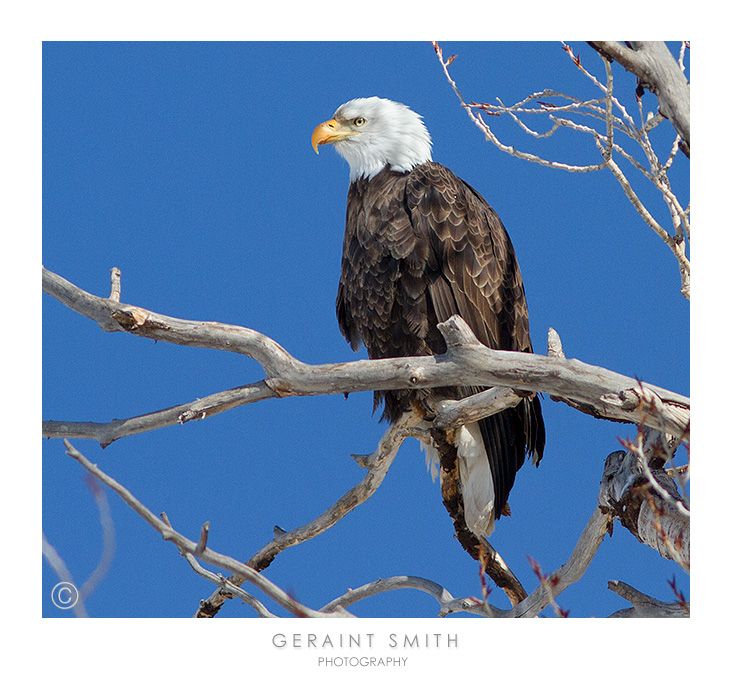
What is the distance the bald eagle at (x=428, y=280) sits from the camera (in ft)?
11.3

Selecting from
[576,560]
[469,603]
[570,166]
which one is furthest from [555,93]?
[469,603]

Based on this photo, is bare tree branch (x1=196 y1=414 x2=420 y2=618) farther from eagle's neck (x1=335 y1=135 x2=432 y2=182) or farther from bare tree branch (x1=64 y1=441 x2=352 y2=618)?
eagle's neck (x1=335 y1=135 x2=432 y2=182)

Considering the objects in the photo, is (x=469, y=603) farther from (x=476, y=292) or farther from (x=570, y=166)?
(x=570, y=166)

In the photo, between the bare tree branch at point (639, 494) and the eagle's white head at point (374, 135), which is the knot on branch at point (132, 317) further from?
the bare tree branch at point (639, 494)

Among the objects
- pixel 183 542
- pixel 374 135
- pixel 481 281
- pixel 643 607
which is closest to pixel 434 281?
pixel 481 281

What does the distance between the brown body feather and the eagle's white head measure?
13 cm

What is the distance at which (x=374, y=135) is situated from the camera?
390 centimetres

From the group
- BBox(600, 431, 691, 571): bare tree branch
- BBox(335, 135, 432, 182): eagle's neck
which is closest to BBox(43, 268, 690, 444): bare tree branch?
BBox(600, 431, 691, 571): bare tree branch

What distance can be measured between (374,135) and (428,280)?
87cm

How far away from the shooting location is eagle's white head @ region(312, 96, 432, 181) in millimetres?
3844

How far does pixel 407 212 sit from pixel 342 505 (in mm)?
1219

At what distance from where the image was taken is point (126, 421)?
280cm

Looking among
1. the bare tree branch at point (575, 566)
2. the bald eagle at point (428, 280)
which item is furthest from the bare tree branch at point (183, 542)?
the bald eagle at point (428, 280)

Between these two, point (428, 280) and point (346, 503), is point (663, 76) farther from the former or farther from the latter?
point (346, 503)
